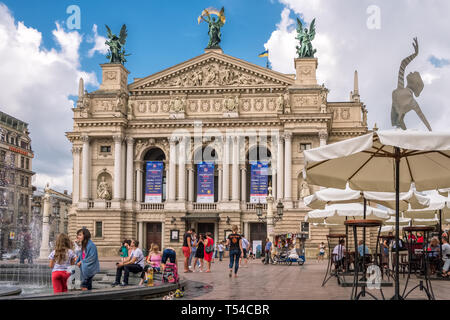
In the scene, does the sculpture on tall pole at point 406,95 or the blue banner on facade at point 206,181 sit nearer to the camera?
the sculpture on tall pole at point 406,95

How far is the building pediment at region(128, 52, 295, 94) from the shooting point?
5919 cm

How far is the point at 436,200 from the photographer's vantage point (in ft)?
69.1

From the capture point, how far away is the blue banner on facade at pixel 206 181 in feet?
190

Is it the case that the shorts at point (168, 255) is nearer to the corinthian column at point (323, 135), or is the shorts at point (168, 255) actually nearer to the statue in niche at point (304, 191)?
the statue in niche at point (304, 191)

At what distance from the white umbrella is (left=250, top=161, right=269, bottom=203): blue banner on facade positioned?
137ft

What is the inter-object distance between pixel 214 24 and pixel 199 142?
14197 millimetres

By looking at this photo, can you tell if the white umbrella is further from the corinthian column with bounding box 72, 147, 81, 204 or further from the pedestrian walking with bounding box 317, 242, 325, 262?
the corinthian column with bounding box 72, 147, 81, 204

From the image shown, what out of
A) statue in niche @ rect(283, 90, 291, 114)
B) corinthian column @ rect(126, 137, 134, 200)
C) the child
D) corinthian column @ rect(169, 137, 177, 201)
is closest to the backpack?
the child

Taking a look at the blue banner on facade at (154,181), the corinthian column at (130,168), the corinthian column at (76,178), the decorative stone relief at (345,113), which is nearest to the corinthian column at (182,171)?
the blue banner on facade at (154,181)

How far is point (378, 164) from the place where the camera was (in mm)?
14156

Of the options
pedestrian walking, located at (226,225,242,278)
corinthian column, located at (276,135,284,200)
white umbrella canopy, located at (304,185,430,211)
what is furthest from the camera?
corinthian column, located at (276,135,284,200)

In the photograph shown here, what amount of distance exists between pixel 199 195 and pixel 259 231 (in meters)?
6.92

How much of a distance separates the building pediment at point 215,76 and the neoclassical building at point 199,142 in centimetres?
10

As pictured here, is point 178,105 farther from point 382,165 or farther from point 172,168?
point 382,165
